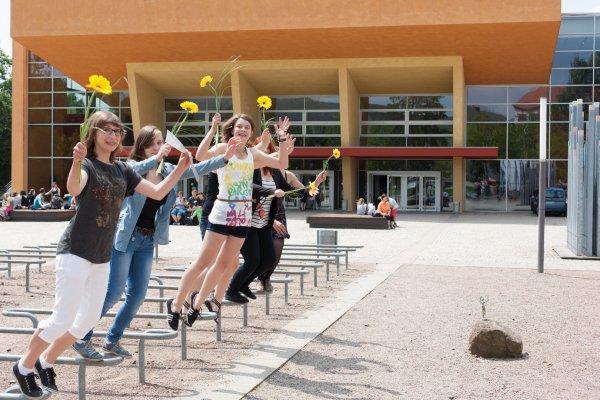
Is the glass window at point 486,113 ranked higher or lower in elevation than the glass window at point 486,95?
lower

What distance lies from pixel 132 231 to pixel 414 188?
34913 mm

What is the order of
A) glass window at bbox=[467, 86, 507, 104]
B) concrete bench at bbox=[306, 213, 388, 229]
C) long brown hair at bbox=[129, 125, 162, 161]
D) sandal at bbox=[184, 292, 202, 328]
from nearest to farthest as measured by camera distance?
long brown hair at bbox=[129, 125, 162, 161] → sandal at bbox=[184, 292, 202, 328] → concrete bench at bbox=[306, 213, 388, 229] → glass window at bbox=[467, 86, 507, 104]

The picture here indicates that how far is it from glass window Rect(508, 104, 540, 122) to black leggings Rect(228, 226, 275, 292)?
1351 inches

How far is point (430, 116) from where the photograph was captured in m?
39.7

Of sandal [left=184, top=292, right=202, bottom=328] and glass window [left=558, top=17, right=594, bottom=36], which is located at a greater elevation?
glass window [left=558, top=17, right=594, bottom=36]

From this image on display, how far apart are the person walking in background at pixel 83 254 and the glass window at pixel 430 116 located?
36.1 metres

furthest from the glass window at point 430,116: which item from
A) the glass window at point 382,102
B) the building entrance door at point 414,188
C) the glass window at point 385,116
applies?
the building entrance door at point 414,188

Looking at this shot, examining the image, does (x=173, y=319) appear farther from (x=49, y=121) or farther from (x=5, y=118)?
(x=5, y=118)

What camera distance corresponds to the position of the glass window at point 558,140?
1538 inches

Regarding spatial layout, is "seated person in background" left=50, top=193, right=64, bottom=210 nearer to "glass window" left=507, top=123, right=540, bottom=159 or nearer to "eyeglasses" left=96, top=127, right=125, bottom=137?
"glass window" left=507, top=123, right=540, bottom=159

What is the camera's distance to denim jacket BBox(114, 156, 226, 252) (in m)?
5.41

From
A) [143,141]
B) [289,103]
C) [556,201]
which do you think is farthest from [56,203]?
[143,141]

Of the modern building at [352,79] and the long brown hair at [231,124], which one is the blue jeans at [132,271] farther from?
the modern building at [352,79]

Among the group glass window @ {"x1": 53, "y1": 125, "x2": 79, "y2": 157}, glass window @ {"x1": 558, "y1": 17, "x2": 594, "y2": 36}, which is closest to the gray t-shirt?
glass window @ {"x1": 558, "y1": 17, "x2": 594, "y2": 36}
